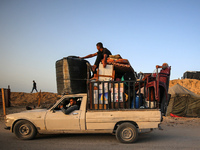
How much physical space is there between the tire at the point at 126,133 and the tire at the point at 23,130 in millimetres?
2600

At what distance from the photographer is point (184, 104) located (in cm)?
1523

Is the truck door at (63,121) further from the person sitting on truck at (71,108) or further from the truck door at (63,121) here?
the person sitting on truck at (71,108)

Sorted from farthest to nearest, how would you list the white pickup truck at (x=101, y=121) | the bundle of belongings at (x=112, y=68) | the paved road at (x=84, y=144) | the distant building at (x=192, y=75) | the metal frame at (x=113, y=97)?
the distant building at (x=192, y=75) < the bundle of belongings at (x=112, y=68) < the metal frame at (x=113, y=97) < the white pickup truck at (x=101, y=121) < the paved road at (x=84, y=144)

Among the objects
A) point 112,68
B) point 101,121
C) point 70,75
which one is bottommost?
point 101,121

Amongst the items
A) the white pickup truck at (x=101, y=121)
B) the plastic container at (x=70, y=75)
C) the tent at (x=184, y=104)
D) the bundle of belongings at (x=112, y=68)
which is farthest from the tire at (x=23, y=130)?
the tent at (x=184, y=104)

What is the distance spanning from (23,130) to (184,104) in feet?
39.3

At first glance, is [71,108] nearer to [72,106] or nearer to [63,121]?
[72,106]

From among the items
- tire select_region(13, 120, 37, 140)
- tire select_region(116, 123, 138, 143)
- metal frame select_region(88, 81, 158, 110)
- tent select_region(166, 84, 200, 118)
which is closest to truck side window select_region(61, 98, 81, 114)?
metal frame select_region(88, 81, 158, 110)

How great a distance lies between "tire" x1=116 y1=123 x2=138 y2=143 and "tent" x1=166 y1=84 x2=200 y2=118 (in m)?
9.76

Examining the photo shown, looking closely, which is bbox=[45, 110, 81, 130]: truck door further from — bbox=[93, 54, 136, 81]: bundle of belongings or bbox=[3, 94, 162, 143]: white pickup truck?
bbox=[93, 54, 136, 81]: bundle of belongings

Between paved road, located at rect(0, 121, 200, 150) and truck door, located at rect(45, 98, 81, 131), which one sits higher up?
truck door, located at rect(45, 98, 81, 131)

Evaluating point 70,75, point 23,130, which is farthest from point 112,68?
point 23,130

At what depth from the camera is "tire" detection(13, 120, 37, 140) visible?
662 cm

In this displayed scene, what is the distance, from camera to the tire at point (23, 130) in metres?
6.62
